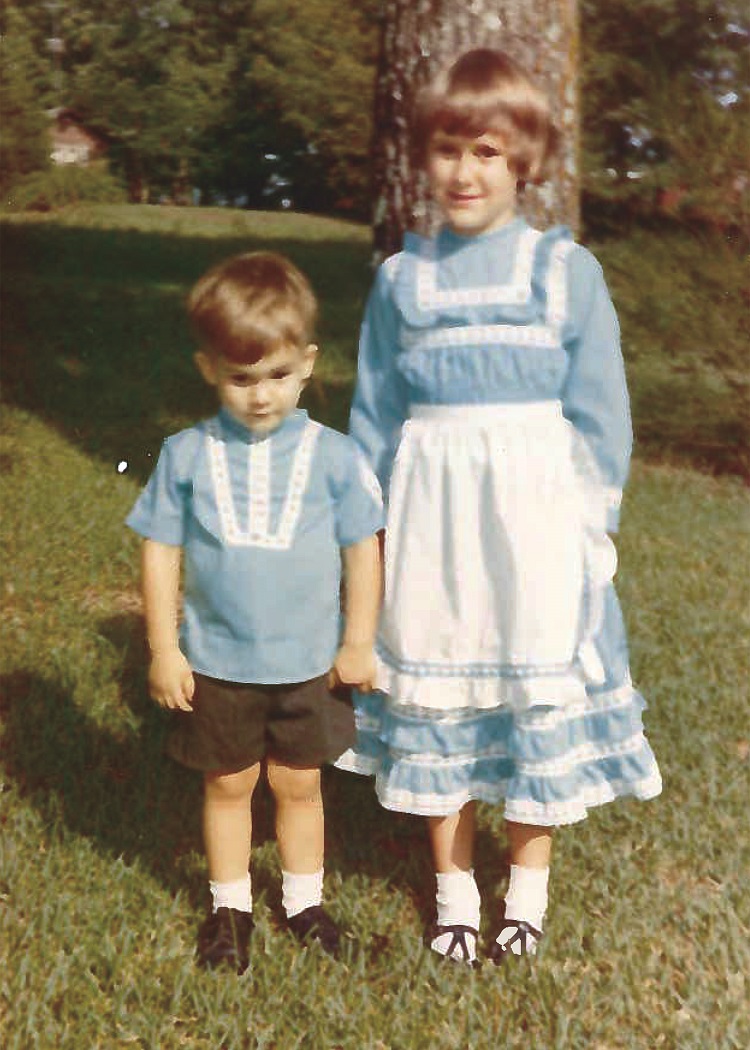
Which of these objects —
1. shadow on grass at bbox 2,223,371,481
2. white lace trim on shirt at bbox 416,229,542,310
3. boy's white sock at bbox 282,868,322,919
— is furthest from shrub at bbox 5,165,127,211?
boy's white sock at bbox 282,868,322,919

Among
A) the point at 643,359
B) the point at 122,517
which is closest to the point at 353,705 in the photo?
the point at 122,517

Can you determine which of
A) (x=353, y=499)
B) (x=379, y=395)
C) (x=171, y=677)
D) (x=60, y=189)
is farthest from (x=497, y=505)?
(x=60, y=189)

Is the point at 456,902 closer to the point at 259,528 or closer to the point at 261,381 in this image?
the point at 259,528

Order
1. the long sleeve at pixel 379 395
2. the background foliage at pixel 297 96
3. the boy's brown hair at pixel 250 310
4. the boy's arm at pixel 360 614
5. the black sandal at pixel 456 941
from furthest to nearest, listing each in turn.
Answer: the background foliage at pixel 297 96, the black sandal at pixel 456 941, the long sleeve at pixel 379 395, the boy's arm at pixel 360 614, the boy's brown hair at pixel 250 310

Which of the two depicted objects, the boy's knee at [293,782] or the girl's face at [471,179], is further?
the boy's knee at [293,782]

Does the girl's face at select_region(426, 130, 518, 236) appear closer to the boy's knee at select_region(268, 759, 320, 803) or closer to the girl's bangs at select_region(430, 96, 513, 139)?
the girl's bangs at select_region(430, 96, 513, 139)


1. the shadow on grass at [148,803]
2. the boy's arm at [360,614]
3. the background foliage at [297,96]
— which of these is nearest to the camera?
the boy's arm at [360,614]

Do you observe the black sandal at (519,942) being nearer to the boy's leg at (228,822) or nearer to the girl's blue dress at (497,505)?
the girl's blue dress at (497,505)

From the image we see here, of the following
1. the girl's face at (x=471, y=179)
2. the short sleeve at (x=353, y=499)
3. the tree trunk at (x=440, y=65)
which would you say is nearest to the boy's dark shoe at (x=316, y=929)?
the short sleeve at (x=353, y=499)
